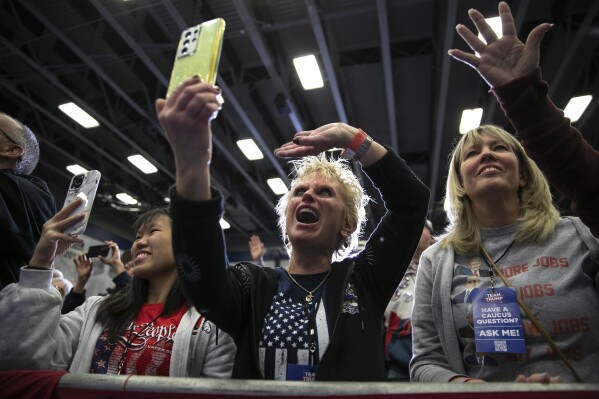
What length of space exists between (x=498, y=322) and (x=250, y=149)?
681 centimetres

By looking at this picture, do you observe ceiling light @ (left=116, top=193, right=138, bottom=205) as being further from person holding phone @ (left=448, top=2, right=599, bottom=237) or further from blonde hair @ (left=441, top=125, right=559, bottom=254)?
person holding phone @ (left=448, top=2, right=599, bottom=237)

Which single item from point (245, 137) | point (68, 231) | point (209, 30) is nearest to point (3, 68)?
point (245, 137)

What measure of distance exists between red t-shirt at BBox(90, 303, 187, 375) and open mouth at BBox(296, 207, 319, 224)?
25.5 inches

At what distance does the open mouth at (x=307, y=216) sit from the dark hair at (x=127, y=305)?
2.09 feet

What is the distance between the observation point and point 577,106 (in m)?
5.79

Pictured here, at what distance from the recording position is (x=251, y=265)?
1294 millimetres

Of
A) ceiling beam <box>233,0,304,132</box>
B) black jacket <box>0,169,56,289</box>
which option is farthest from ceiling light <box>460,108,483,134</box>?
black jacket <box>0,169,56,289</box>

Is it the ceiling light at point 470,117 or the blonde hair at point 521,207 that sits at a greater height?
the ceiling light at point 470,117

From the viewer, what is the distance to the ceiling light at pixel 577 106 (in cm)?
562

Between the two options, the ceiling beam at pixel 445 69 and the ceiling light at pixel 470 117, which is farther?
the ceiling light at pixel 470 117

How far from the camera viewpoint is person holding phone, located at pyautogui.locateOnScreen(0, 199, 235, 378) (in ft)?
3.64

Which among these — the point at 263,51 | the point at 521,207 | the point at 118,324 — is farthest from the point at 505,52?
the point at 263,51

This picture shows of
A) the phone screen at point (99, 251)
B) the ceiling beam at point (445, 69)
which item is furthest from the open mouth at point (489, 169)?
the ceiling beam at point (445, 69)

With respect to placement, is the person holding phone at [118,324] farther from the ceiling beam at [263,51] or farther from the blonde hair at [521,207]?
the ceiling beam at [263,51]
